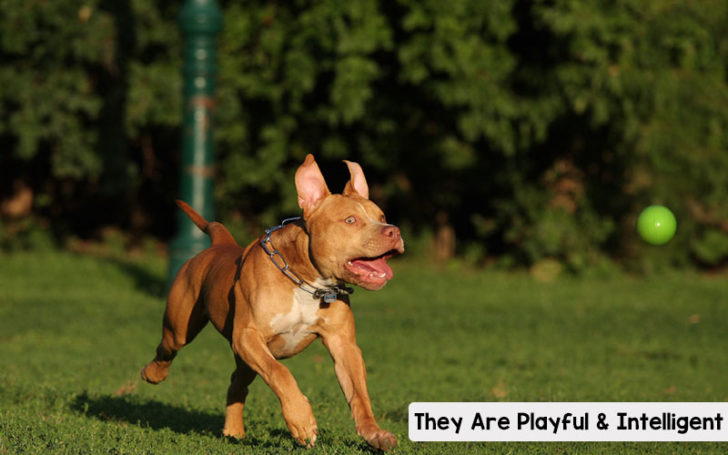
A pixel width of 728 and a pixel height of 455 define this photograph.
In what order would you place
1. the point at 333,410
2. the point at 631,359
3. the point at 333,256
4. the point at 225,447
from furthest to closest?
the point at 631,359
the point at 333,410
the point at 225,447
the point at 333,256

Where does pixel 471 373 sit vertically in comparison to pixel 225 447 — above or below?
above

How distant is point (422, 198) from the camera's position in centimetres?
2167

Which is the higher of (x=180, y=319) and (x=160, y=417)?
(x=180, y=319)

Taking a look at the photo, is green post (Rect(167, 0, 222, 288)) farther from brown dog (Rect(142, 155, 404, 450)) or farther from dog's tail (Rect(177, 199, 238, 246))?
brown dog (Rect(142, 155, 404, 450))

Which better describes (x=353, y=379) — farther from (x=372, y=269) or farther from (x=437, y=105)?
(x=437, y=105)

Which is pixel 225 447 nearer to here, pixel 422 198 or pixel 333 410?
pixel 333 410

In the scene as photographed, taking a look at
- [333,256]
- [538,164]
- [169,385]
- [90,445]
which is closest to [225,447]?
[90,445]

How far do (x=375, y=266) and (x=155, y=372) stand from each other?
7.31 ft

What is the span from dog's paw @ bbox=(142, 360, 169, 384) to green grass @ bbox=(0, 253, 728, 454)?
30 cm

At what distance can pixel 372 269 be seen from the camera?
5.88 metres

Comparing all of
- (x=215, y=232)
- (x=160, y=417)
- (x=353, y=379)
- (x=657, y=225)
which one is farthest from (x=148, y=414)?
(x=657, y=225)

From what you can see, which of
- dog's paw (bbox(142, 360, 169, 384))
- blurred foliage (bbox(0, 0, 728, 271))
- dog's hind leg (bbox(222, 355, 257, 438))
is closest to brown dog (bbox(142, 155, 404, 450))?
dog's hind leg (bbox(222, 355, 257, 438))

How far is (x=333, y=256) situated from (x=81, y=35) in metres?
13.9

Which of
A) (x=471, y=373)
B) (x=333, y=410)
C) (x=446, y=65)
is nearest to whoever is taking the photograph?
(x=333, y=410)
